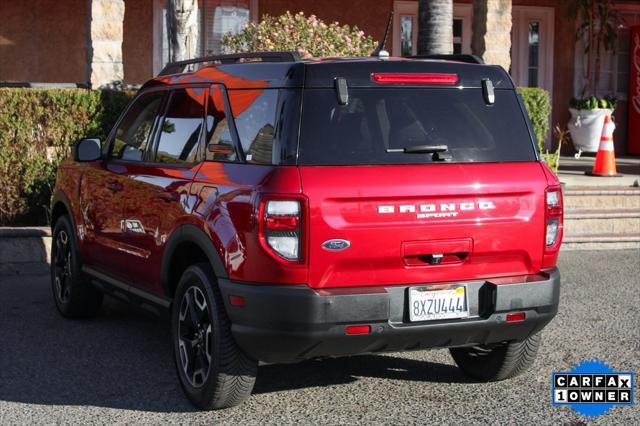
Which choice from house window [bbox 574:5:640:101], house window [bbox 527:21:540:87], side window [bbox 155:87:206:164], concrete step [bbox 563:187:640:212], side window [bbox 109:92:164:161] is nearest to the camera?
side window [bbox 155:87:206:164]

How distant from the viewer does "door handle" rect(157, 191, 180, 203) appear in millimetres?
5671

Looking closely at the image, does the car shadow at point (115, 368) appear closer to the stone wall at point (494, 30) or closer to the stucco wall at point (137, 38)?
the stone wall at point (494, 30)

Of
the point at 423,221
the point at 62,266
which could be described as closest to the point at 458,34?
the point at 62,266

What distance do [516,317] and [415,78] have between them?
1305 millimetres

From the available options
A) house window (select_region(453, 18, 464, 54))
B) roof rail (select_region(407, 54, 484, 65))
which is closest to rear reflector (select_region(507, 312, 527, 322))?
roof rail (select_region(407, 54, 484, 65))

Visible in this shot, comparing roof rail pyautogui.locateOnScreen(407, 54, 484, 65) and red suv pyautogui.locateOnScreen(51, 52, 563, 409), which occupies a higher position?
roof rail pyautogui.locateOnScreen(407, 54, 484, 65)

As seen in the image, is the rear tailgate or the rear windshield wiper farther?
the rear windshield wiper

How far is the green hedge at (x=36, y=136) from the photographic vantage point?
10562 mm

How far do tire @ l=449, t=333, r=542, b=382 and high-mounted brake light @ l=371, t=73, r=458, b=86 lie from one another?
1.48 metres

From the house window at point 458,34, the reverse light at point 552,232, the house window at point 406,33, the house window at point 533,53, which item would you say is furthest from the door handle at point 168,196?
the house window at point 533,53

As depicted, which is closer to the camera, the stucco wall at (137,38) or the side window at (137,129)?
the side window at (137,129)

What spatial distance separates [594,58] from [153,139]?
48.5 ft

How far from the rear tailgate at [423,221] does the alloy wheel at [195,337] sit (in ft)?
2.65

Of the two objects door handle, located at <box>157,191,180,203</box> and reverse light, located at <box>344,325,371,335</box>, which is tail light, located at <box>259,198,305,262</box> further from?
door handle, located at <box>157,191,180,203</box>
